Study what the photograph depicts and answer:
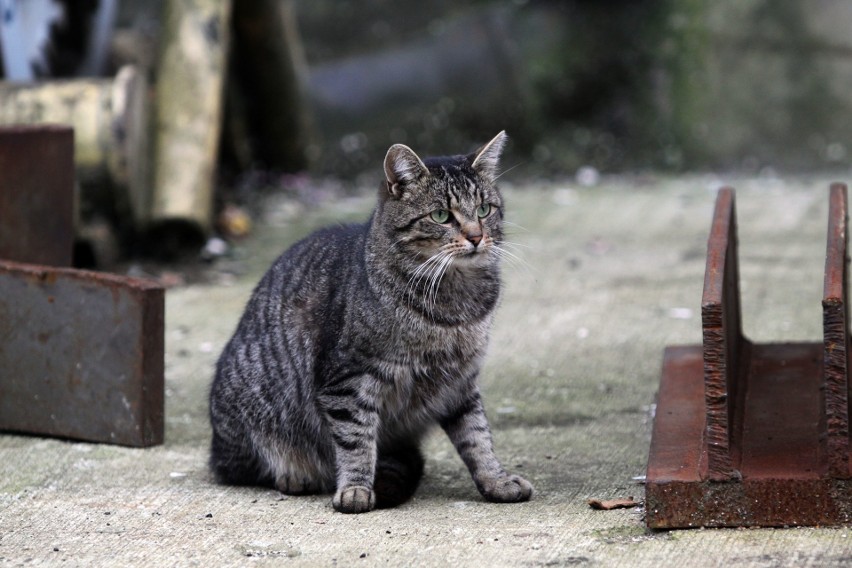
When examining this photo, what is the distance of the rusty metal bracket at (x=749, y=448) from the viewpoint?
10.2 feet

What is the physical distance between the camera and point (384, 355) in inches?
141

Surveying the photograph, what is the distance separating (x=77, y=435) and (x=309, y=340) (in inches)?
42.6

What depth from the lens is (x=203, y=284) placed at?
21.7 ft

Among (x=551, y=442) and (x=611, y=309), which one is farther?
(x=611, y=309)

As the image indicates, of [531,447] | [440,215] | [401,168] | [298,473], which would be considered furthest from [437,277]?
[531,447]

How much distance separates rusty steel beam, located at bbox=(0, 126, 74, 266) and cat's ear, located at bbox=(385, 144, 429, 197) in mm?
1873

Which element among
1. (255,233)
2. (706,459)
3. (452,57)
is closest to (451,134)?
(452,57)

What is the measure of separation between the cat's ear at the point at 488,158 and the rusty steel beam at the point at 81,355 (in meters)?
1.27

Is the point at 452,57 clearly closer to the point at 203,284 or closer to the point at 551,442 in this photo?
the point at 203,284

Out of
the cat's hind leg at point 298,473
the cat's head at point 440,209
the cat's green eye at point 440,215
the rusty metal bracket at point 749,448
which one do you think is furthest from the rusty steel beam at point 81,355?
the rusty metal bracket at point 749,448

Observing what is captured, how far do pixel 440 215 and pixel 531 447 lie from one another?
1052 mm

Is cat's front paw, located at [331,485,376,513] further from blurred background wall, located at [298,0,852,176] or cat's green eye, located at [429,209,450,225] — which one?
blurred background wall, located at [298,0,852,176]

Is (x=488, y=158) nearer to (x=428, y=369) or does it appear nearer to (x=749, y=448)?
(x=428, y=369)

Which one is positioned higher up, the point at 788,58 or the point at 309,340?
the point at 788,58
